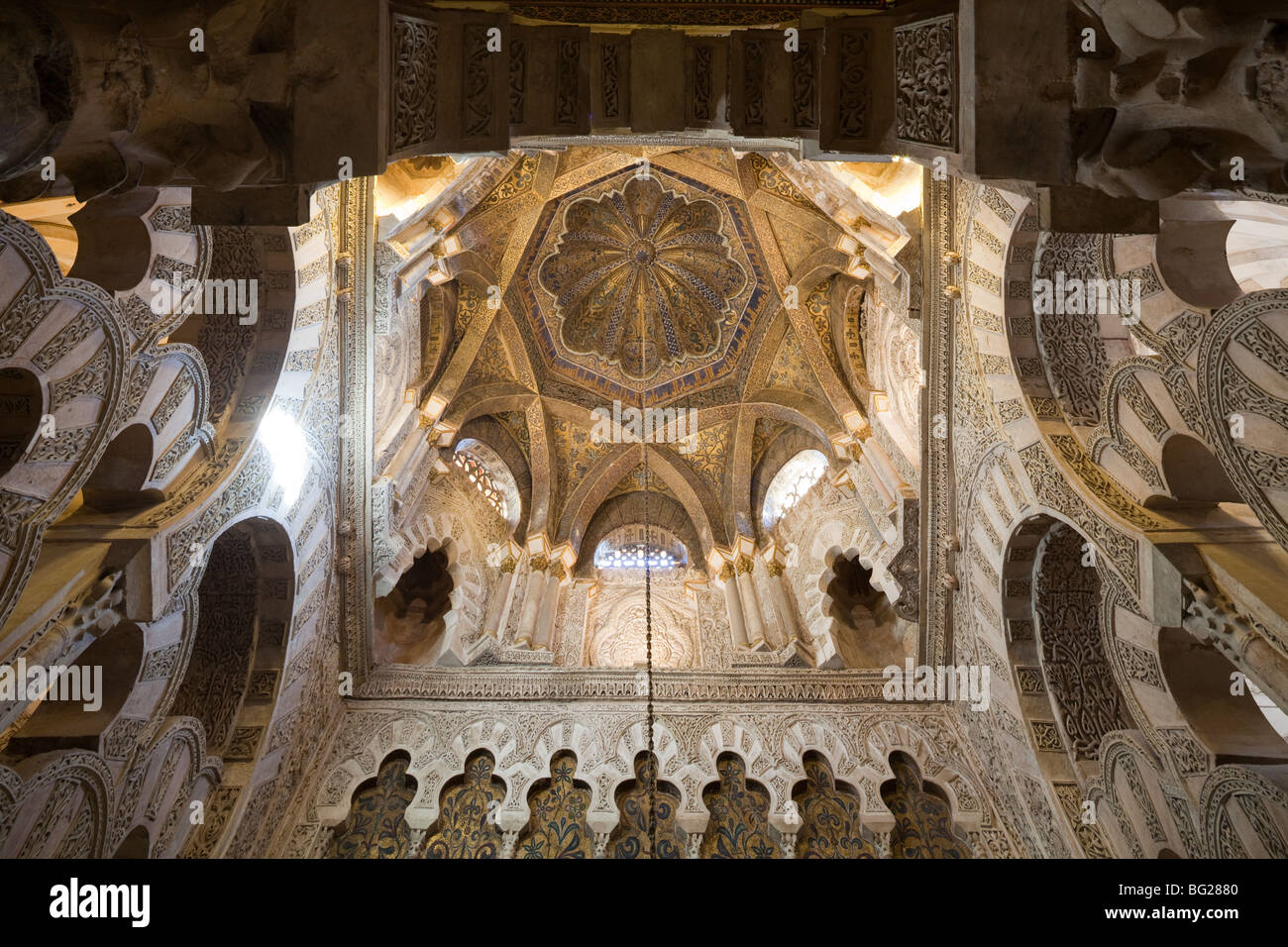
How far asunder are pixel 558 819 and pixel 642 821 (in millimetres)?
801

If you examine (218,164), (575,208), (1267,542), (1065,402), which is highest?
(575,208)

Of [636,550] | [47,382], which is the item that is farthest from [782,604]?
[47,382]

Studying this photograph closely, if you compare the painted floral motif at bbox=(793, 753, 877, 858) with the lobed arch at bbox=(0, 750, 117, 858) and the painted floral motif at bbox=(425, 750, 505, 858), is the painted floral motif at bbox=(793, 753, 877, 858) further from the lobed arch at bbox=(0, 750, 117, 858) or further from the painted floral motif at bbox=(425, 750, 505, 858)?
the lobed arch at bbox=(0, 750, 117, 858)

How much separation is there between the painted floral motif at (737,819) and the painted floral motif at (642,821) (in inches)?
11.3

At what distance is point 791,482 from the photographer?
10.8m

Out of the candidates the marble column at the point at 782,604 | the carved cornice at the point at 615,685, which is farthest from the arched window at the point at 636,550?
the carved cornice at the point at 615,685

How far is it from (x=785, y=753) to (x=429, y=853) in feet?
11.6

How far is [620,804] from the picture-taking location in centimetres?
703

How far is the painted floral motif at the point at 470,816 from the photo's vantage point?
6.78 metres

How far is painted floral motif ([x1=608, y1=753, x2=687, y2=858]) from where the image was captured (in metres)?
6.81

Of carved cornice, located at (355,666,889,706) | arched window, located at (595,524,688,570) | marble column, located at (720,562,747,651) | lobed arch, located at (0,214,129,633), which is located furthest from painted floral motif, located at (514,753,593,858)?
lobed arch, located at (0,214,129,633)

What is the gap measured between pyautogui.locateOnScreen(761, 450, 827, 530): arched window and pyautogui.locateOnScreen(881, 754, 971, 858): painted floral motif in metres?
4.03
